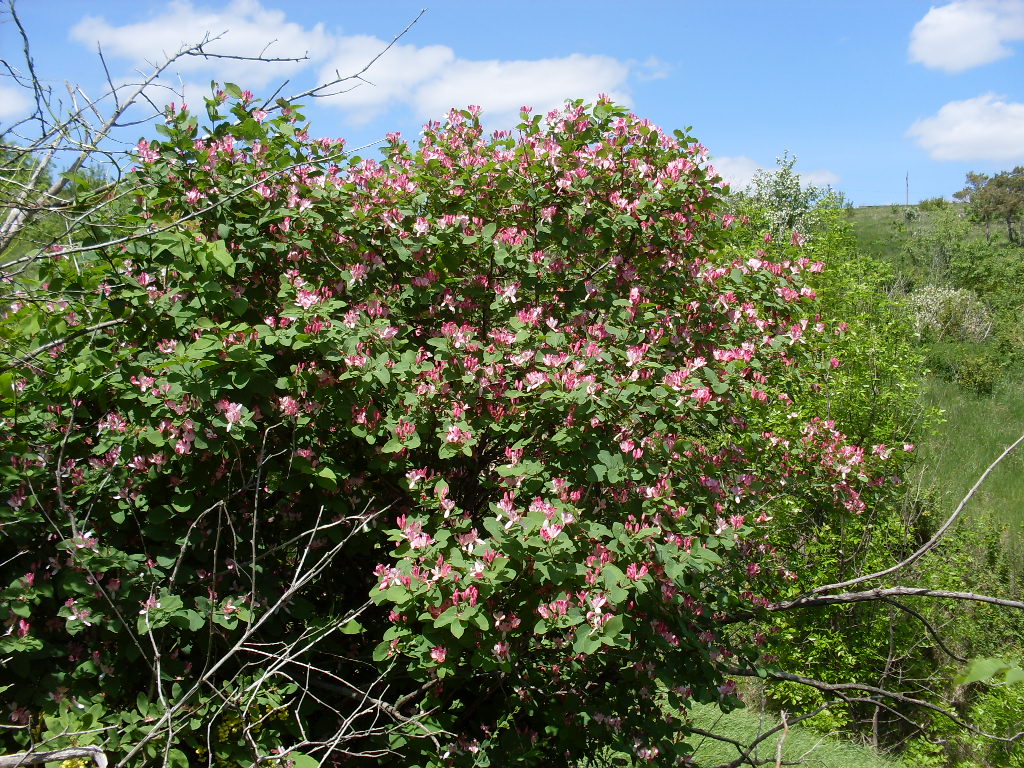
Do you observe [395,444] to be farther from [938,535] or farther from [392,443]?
[938,535]

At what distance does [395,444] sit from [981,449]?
2165 cm

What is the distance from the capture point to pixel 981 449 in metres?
20.3

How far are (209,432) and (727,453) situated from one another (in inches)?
77.7

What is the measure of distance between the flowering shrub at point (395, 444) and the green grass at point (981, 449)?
11583 mm

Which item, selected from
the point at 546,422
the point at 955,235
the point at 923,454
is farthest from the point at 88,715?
the point at 955,235

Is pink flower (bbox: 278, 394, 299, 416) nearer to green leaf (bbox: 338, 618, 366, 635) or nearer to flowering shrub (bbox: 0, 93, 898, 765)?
flowering shrub (bbox: 0, 93, 898, 765)

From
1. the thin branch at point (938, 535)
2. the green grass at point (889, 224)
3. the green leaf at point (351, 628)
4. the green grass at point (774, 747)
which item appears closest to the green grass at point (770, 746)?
the green grass at point (774, 747)

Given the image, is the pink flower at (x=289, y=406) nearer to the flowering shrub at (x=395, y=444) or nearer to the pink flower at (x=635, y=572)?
the flowering shrub at (x=395, y=444)

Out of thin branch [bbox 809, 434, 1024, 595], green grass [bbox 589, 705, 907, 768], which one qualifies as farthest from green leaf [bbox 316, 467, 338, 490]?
green grass [bbox 589, 705, 907, 768]

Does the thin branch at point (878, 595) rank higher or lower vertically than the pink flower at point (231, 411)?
lower

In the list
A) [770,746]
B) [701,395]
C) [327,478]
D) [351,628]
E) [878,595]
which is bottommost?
[770,746]

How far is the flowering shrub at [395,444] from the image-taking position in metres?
2.44

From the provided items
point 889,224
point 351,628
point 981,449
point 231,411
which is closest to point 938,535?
point 351,628

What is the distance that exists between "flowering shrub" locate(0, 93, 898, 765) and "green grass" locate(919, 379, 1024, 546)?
11.6 meters
